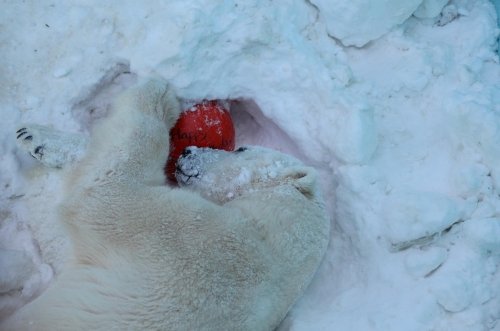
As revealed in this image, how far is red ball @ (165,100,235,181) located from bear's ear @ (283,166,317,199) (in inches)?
14.7

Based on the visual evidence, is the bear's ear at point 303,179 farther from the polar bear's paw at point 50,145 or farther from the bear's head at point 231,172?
the polar bear's paw at point 50,145

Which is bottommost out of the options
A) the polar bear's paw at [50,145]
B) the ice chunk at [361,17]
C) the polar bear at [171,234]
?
the polar bear at [171,234]

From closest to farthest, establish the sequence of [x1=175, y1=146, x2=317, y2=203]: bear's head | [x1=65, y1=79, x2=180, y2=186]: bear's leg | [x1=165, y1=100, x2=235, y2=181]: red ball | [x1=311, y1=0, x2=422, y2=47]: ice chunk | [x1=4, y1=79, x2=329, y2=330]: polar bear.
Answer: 1. [x1=4, y1=79, x2=329, y2=330]: polar bear
2. [x1=65, y1=79, x2=180, y2=186]: bear's leg
3. [x1=175, y1=146, x2=317, y2=203]: bear's head
4. [x1=165, y1=100, x2=235, y2=181]: red ball
5. [x1=311, y1=0, x2=422, y2=47]: ice chunk

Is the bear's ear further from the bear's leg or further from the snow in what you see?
the bear's leg

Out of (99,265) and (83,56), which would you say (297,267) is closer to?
(99,265)

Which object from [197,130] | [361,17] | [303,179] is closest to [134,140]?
[197,130]

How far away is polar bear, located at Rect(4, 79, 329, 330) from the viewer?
1813 mm

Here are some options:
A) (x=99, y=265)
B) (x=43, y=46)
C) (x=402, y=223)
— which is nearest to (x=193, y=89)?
(x=43, y=46)

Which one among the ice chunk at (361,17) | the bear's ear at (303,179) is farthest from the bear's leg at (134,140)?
the ice chunk at (361,17)

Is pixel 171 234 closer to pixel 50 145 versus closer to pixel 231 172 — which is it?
pixel 231 172

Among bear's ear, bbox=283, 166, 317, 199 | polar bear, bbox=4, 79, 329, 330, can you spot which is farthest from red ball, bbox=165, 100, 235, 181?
bear's ear, bbox=283, 166, 317, 199

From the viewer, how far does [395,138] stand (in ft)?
8.04

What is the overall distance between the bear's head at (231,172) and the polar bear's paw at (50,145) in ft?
1.30

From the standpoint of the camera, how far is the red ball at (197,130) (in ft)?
7.64
